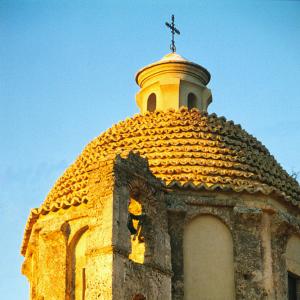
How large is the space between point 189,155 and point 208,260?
2.54 metres

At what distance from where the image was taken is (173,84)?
1089 inches

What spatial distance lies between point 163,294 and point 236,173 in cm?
398

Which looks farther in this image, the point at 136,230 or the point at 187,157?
the point at 187,157

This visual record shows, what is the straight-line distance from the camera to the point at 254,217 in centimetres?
2422

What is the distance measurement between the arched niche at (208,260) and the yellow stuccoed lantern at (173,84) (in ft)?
13.8

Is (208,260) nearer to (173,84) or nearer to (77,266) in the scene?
(77,266)

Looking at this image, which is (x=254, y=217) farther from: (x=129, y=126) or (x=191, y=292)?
(x=129, y=126)

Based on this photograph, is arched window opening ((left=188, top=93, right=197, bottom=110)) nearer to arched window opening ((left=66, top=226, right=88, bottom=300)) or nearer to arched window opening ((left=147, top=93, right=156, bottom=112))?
arched window opening ((left=147, top=93, right=156, bottom=112))

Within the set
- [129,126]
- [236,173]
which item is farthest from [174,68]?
[236,173]

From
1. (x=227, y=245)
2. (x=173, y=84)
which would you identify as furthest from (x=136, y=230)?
(x=173, y=84)

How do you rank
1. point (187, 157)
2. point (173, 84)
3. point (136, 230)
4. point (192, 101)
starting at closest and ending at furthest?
point (136, 230) < point (187, 157) < point (173, 84) < point (192, 101)

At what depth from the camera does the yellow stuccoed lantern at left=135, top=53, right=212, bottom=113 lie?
2775 centimetres

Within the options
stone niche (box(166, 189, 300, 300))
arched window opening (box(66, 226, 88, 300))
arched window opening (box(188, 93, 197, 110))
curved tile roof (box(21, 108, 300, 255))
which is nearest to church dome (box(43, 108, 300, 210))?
curved tile roof (box(21, 108, 300, 255))

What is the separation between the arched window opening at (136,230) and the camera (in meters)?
22.5
